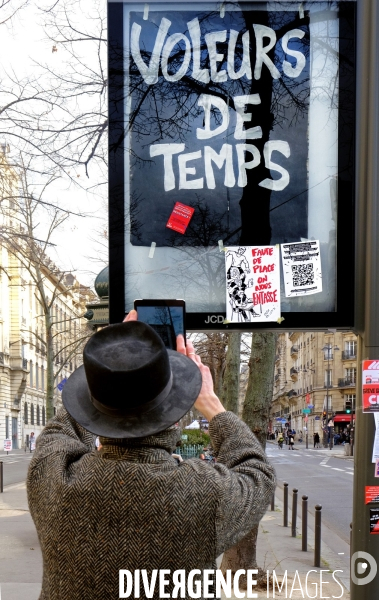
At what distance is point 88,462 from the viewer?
2186 millimetres

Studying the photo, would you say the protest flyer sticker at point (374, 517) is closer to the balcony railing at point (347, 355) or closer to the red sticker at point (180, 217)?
the red sticker at point (180, 217)

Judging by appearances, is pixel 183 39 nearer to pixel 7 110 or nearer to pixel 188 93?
pixel 188 93

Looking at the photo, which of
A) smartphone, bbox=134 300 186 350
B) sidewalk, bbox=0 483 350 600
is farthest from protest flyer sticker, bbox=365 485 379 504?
sidewalk, bbox=0 483 350 600

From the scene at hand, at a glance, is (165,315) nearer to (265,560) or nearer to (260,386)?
Answer: (260,386)

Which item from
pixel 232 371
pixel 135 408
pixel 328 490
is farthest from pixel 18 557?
pixel 328 490

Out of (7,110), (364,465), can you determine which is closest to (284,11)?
(364,465)

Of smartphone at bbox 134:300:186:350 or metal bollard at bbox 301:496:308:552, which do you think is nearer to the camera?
smartphone at bbox 134:300:186:350

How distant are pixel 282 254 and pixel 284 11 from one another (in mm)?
1171

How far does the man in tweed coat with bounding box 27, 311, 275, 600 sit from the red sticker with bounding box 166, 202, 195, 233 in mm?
1384

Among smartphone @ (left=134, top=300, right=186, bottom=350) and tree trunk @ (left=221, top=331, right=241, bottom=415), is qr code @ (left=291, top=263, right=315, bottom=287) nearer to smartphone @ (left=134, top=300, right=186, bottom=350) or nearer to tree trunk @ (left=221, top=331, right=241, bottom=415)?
smartphone @ (left=134, top=300, right=186, bottom=350)

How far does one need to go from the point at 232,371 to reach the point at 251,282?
404 inches

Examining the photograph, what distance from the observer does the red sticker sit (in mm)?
3523

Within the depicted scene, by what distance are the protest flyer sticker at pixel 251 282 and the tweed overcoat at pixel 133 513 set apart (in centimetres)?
135

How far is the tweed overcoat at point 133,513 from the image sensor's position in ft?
6.92
